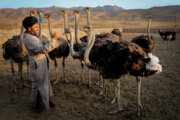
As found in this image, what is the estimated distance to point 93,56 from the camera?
426 centimetres

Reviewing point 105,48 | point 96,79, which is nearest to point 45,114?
point 105,48

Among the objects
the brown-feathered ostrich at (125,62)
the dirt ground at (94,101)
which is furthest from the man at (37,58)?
the brown-feathered ostrich at (125,62)

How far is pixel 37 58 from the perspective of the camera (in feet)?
10.9

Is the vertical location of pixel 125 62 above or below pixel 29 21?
below

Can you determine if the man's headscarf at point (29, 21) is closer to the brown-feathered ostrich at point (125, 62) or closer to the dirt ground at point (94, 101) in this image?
the brown-feathered ostrich at point (125, 62)

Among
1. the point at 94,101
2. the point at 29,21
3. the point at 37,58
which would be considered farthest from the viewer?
the point at 94,101

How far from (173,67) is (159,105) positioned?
3703mm

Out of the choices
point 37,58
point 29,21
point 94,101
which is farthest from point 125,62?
point 29,21

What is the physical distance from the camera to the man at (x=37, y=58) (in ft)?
10.2

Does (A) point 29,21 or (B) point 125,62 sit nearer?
(A) point 29,21

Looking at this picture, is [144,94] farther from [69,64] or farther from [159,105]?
[69,64]

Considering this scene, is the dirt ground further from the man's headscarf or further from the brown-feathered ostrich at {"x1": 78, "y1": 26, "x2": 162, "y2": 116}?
the man's headscarf

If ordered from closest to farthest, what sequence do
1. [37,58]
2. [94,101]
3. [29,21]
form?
[29,21], [37,58], [94,101]

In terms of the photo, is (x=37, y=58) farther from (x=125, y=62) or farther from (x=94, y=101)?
(x=94, y=101)
